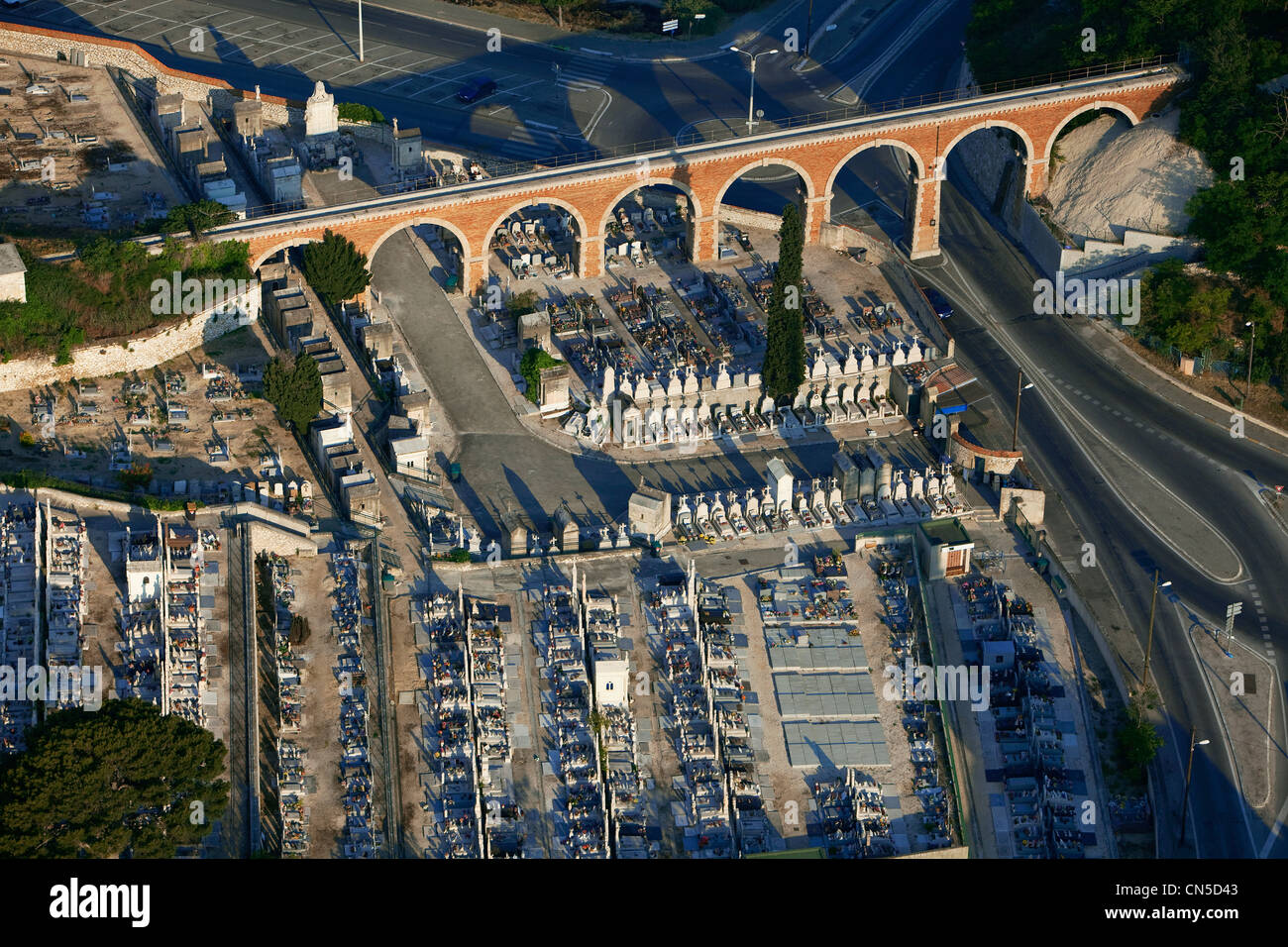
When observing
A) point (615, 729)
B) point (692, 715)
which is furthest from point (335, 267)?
point (692, 715)

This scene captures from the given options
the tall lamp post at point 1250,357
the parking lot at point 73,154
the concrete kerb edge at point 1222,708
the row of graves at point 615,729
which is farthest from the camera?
the parking lot at point 73,154

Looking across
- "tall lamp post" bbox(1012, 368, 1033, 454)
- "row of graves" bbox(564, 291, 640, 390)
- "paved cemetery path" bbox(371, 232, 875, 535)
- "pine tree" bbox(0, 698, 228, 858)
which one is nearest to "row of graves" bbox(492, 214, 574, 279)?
"row of graves" bbox(564, 291, 640, 390)

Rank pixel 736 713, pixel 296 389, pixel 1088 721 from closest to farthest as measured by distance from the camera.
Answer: pixel 736 713, pixel 1088 721, pixel 296 389

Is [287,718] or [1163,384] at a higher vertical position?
[1163,384]

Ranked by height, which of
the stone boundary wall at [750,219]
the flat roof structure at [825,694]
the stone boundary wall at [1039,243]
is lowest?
the flat roof structure at [825,694]

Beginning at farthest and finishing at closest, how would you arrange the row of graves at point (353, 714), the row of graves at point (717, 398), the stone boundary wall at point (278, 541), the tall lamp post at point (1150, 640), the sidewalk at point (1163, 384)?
the sidewalk at point (1163, 384)
the row of graves at point (717, 398)
the tall lamp post at point (1150, 640)
the stone boundary wall at point (278, 541)
the row of graves at point (353, 714)

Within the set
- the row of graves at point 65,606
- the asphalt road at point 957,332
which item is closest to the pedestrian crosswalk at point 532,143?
the asphalt road at point 957,332

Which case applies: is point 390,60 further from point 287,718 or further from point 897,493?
point 287,718

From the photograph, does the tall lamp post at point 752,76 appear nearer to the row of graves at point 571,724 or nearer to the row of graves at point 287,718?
the row of graves at point 571,724

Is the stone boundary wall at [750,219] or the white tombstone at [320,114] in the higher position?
the white tombstone at [320,114]
